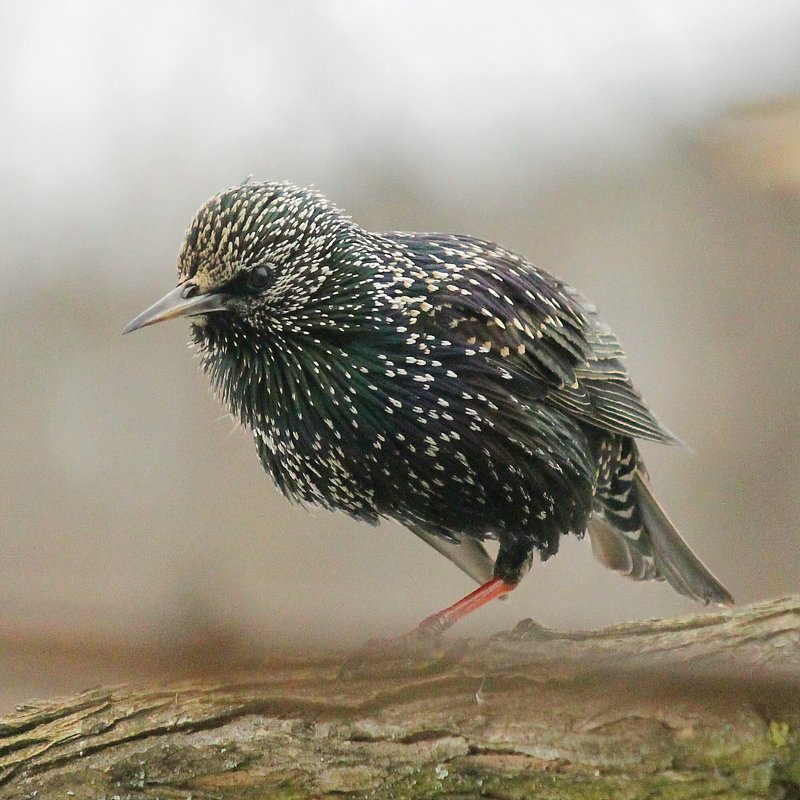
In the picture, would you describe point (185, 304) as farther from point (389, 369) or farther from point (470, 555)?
point (470, 555)

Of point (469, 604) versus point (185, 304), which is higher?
point (185, 304)

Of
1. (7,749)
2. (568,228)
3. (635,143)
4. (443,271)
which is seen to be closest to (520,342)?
(443,271)

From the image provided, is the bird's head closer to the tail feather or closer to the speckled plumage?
the speckled plumage

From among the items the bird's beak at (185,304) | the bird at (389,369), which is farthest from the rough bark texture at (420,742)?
the bird's beak at (185,304)

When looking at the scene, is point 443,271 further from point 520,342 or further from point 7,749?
point 7,749

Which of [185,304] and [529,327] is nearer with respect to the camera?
[185,304]

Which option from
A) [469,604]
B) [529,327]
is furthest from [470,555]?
[529,327]
